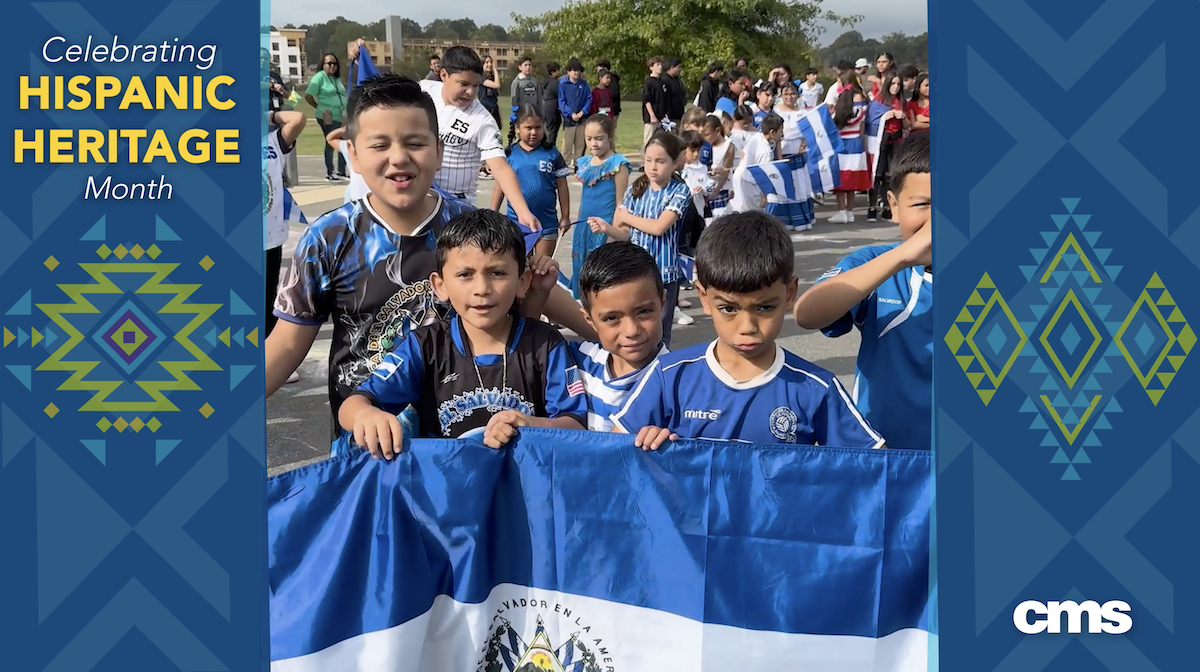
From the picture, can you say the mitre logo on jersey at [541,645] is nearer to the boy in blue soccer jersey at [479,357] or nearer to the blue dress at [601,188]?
the boy in blue soccer jersey at [479,357]

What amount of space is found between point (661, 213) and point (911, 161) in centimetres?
390

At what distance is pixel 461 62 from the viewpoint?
250 inches

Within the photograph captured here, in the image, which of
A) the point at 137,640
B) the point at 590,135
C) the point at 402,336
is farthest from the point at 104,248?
the point at 590,135

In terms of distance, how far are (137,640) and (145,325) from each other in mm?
670

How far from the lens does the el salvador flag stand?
1133 centimetres

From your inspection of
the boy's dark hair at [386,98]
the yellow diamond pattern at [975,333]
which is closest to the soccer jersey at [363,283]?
the boy's dark hair at [386,98]

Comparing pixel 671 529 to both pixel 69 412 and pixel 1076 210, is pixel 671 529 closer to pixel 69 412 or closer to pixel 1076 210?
pixel 1076 210

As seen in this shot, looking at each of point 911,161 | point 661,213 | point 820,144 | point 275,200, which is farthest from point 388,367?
point 820,144

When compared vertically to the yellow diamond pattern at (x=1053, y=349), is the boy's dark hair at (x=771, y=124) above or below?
above

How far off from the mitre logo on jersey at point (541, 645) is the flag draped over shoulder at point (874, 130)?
1203 cm

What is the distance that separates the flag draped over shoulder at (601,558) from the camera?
2465 millimetres

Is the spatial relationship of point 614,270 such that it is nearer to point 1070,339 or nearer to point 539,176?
point 1070,339

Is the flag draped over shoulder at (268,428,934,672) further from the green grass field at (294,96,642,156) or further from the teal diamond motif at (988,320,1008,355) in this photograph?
the green grass field at (294,96,642,156)

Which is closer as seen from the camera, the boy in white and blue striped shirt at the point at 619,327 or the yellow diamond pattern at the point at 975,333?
the yellow diamond pattern at the point at 975,333
